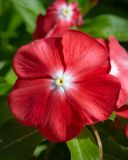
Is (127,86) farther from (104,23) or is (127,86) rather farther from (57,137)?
(104,23)

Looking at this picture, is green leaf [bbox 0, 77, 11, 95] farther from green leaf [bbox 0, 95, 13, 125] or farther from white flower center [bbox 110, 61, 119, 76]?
white flower center [bbox 110, 61, 119, 76]

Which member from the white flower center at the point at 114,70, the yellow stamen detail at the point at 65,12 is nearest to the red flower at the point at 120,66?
the white flower center at the point at 114,70

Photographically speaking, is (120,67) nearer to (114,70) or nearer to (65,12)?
(114,70)

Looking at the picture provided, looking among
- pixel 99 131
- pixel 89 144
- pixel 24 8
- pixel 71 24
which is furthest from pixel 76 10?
pixel 89 144

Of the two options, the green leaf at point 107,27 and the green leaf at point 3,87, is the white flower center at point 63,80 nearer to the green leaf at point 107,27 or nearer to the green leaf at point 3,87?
the green leaf at point 3,87

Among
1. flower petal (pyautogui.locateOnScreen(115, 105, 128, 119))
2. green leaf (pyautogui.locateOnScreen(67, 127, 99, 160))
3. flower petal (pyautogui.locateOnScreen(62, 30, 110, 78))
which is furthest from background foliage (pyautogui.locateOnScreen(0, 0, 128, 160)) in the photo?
flower petal (pyautogui.locateOnScreen(62, 30, 110, 78))

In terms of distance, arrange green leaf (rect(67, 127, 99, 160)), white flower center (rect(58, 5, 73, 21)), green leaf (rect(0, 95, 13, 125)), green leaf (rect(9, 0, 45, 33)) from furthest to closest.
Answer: green leaf (rect(9, 0, 45, 33)), white flower center (rect(58, 5, 73, 21)), green leaf (rect(0, 95, 13, 125)), green leaf (rect(67, 127, 99, 160))
